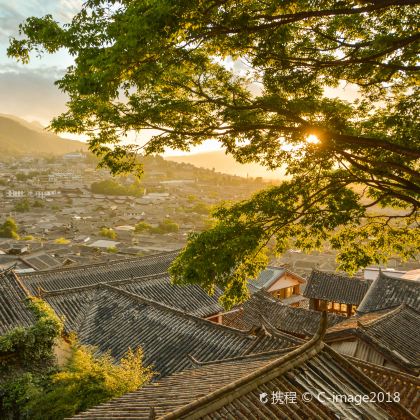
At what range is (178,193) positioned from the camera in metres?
146

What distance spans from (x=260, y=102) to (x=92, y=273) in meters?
25.3

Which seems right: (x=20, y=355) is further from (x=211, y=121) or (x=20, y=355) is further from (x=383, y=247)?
(x=383, y=247)

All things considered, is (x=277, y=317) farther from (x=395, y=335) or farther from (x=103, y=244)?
(x=103, y=244)

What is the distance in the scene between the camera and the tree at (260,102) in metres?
5.95

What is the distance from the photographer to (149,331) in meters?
16.5

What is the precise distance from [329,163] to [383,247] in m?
3.43

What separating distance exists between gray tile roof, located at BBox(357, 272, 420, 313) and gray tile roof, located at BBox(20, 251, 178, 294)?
56.0 feet

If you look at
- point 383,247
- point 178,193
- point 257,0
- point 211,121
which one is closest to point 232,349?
point 383,247

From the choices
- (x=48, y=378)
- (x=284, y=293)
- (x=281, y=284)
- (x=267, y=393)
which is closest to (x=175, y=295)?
(x=48, y=378)

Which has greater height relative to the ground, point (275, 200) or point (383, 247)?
point (275, 200)

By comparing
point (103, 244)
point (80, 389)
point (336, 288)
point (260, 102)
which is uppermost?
point (260, 102)

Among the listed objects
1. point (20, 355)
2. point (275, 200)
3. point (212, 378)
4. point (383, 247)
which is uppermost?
point (275, 200)

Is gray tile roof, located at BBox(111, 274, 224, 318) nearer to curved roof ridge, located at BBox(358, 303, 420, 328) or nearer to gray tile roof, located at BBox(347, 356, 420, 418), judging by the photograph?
curved roof ridge, located at BBox(358, 303, 420, 328)

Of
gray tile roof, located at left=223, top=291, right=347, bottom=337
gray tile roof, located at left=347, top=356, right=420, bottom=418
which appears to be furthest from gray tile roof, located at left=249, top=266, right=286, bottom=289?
gray tile roof, located at left=347, top=356, right=420, bottom=418
